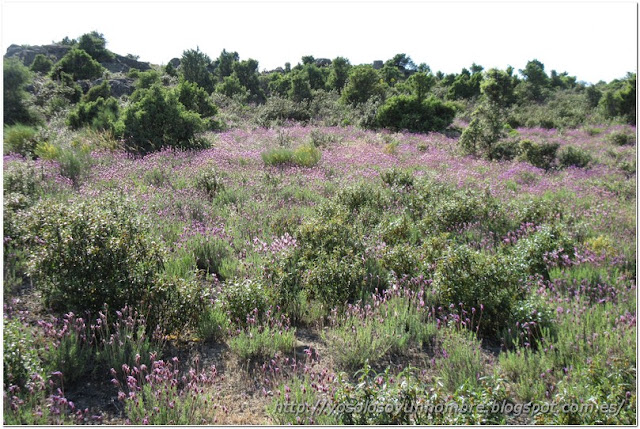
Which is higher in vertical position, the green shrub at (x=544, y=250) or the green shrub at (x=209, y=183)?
the green shrub at (x=209, y=183)

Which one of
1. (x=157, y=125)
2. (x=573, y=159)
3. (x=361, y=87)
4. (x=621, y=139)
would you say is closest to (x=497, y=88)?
(x=361, y=87)

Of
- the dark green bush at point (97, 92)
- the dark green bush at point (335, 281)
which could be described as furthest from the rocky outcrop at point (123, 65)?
the dark green bush at point (335, 281)

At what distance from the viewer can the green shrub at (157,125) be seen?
12.6m

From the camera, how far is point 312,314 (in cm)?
403

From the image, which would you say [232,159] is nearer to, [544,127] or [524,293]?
[524,293]

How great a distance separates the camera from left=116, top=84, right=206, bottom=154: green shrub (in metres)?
12.6

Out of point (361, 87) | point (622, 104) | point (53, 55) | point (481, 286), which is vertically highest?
point (53, 55)

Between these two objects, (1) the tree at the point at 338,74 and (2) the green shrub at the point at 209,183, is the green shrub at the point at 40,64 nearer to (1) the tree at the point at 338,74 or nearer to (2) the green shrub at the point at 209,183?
(1) the tree at the point at 338,74

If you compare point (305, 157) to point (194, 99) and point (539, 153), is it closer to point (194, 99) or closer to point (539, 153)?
point (539, 153)

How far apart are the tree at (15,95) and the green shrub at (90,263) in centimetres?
2005

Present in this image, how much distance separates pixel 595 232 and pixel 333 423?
228 inches

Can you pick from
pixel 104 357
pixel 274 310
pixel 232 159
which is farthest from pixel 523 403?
pixel 232 159

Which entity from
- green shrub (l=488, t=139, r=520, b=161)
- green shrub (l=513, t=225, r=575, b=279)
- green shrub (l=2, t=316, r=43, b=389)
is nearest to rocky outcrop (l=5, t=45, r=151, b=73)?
green shrub (l=488, t=139, r=520, b=161)

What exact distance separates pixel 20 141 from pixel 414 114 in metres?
17.3
